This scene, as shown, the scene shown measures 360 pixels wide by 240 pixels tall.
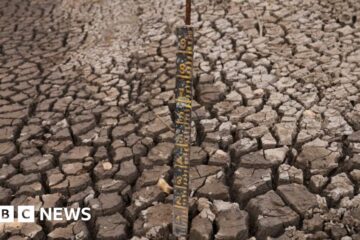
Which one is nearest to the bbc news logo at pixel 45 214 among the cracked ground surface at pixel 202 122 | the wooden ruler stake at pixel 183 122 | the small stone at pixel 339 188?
the cracked ground surface at pixel 202 122

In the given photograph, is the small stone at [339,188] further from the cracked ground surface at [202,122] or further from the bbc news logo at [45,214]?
the bbc news logo at [45,214]

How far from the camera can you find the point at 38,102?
10.8 feet

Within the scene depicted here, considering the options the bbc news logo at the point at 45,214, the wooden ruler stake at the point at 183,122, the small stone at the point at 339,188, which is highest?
the wooden ruler stake at the point at 183,122

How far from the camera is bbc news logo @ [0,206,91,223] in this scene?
2.32 metres

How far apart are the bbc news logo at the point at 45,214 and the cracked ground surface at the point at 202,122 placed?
4cm

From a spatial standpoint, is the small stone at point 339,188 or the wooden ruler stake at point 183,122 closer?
the wooden ruler stake at point 183,122

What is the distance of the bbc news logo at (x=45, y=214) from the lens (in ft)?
7.62

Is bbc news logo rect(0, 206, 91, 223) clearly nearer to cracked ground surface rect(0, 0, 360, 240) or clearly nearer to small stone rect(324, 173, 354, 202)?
cracked ground surface rect(0, 0, 360, 240)

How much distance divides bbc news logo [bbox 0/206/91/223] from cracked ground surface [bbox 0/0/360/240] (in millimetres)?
41

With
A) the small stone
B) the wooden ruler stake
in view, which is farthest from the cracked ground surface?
the wooden ruler stake

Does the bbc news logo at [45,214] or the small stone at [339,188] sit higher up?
the small stone at [339,188]

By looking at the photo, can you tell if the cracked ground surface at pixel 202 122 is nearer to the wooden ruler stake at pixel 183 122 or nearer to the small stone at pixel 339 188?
the small stone at pixel 339 188

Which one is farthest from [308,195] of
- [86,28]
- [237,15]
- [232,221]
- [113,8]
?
[113,8]

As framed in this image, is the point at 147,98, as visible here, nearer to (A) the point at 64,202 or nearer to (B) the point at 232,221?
(A) the point at 64,202
